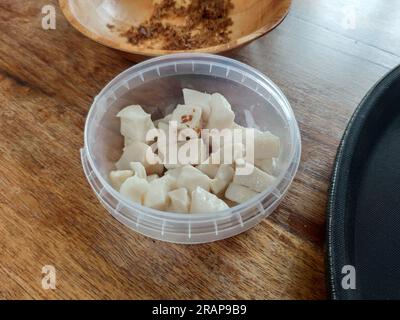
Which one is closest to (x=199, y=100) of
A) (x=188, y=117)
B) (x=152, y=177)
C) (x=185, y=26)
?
(x=188, y=117)

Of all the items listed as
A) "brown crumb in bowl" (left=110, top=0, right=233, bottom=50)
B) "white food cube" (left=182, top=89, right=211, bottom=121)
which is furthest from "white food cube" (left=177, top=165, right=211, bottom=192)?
"brown crumb in bowl" (left=110, top=0, right=233, bottom=50)

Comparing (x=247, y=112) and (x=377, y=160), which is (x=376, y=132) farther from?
(x=247, y=112)

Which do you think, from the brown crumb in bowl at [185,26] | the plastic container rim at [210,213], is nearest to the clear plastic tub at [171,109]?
the plastic container rim at [210,213]

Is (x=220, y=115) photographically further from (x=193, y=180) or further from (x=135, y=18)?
(x=135, y=18)

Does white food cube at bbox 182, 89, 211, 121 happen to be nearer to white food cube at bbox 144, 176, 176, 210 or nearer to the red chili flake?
the red chili flake
